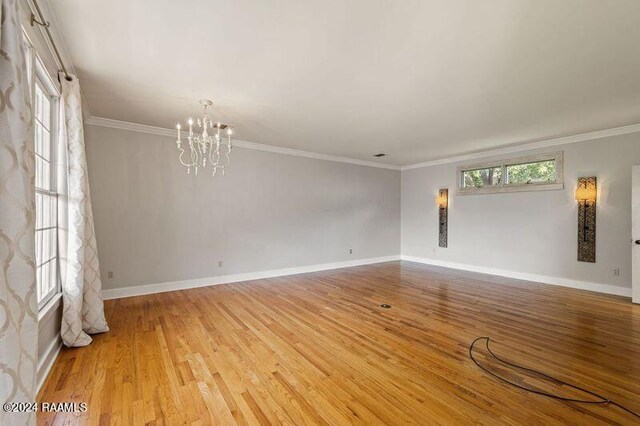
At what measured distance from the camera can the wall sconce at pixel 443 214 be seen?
7.06 m

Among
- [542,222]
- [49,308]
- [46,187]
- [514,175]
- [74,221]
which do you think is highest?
[514,175]

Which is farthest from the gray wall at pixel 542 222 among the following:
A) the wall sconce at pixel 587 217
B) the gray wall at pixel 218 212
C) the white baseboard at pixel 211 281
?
the white baseboard at pixel 211 281

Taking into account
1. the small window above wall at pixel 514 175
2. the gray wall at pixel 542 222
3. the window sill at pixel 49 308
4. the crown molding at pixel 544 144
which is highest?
the crown molding at pixel 544 144

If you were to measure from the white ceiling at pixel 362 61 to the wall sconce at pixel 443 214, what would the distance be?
111 inches

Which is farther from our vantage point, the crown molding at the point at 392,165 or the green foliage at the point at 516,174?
the green foliage at the point at 516,174

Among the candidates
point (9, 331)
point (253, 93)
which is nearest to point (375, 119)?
point (253, 93)

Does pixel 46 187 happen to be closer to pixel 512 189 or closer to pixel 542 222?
pixel 512 189

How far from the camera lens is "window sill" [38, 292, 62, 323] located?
229 cm

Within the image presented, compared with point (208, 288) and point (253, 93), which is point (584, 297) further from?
point (208, 288)

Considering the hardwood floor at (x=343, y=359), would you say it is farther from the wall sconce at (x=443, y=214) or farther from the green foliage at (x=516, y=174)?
the wall sconce at (x=443, y=214)

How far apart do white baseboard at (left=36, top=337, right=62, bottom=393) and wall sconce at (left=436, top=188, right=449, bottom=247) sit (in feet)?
24.1

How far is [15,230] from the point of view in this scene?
1272 millimetres

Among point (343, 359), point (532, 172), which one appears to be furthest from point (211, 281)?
point (532, 172)

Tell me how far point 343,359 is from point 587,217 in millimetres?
5346
